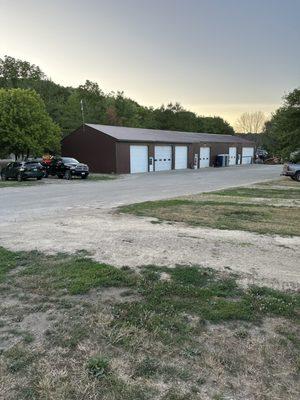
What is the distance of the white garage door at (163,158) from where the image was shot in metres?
38.8

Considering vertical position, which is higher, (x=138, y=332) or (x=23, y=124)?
(x=23, y=124)

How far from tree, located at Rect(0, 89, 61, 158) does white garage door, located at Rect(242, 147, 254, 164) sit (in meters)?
32.7

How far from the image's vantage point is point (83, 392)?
9.84 feet

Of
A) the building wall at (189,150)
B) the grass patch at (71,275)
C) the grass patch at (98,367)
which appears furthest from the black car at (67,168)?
the grass patch at (98,367)

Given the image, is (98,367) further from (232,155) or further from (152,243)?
(232,155)

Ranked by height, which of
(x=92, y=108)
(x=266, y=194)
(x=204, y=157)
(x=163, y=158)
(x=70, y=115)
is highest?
(x=92, y=108)

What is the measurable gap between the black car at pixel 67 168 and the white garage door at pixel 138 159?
7290 millimetres

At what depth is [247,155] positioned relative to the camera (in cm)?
5884

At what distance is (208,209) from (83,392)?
990cm

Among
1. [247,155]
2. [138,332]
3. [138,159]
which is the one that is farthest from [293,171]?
[247,155]

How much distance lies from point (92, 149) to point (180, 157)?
11053 millimetres

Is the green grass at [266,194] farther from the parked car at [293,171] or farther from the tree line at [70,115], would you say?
the parked car at [293,171]

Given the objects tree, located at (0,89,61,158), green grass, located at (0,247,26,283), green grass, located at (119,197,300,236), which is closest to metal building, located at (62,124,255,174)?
tree, located at (0,89,61,158)

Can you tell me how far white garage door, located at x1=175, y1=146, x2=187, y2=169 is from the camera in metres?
41.9
